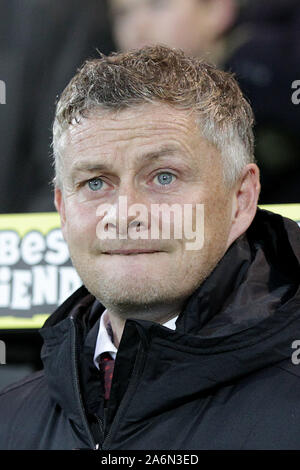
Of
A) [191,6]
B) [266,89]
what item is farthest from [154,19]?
[266,89]

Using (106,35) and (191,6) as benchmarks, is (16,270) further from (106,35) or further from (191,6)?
(191,6)

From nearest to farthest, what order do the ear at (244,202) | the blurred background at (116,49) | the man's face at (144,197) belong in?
the man's face at (144,197) < the ear at (244,202) < the blurred background at (116,49)

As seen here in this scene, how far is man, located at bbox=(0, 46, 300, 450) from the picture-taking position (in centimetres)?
126

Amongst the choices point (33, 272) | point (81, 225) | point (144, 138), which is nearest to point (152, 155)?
point (144, 138)

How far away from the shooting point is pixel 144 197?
4.44 ft

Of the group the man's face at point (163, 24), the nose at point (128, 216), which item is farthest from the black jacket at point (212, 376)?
the man's face at point (163, 24)

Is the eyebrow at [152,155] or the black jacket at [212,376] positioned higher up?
the eyebrow at [152,155]

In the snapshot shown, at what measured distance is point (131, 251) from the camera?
1346 millimetres

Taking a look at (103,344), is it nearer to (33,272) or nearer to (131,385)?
(131,385)

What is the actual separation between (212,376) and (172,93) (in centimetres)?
52

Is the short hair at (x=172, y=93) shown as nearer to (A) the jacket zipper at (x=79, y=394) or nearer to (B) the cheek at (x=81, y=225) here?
(B) the cheek at (x=81, y=225)

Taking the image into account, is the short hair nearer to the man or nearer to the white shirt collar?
the man

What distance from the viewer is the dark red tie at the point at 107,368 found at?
55.4 inches

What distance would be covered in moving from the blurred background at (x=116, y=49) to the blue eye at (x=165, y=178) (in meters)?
0.60
